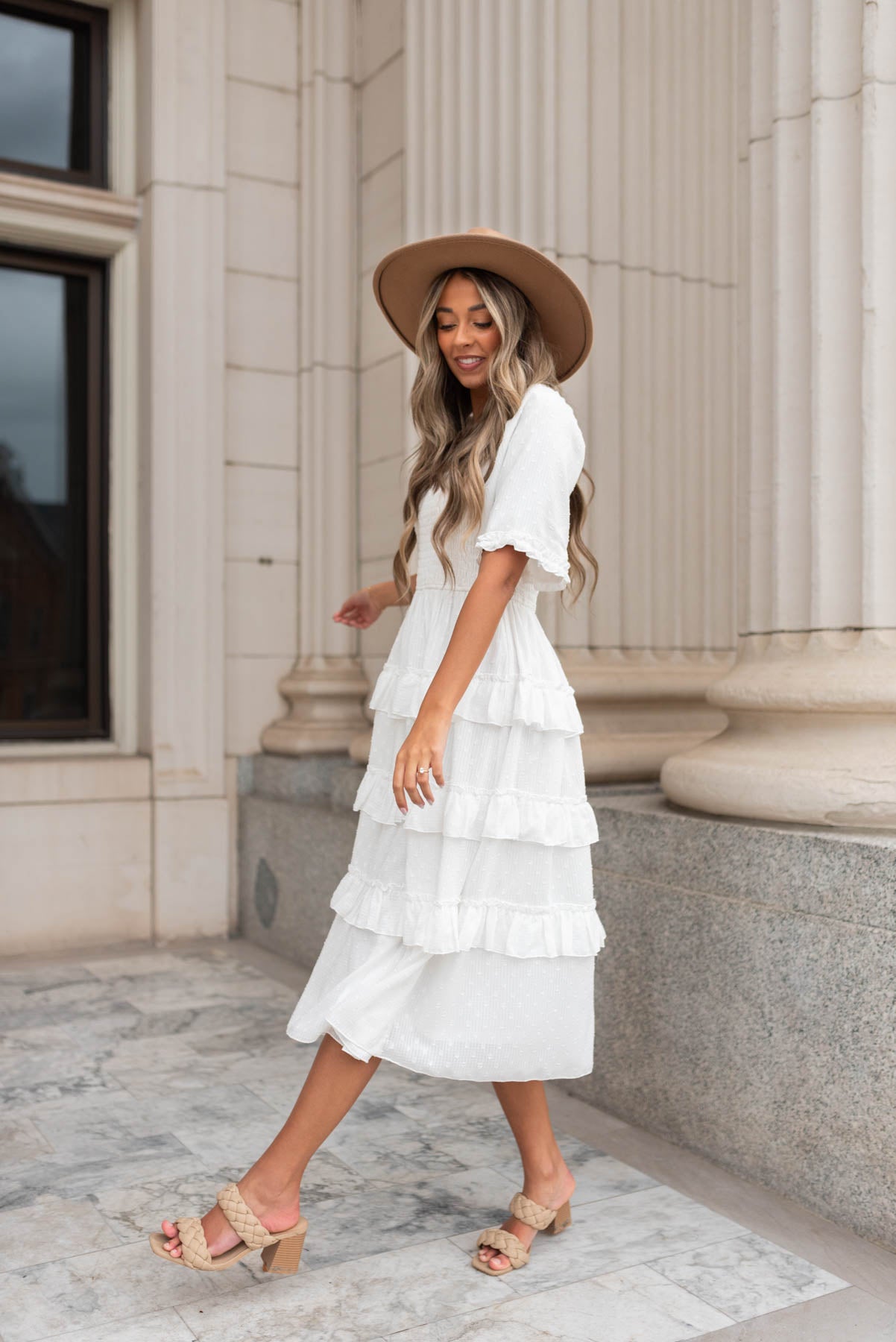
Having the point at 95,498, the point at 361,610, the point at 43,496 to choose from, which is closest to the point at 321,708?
the point at 95,498

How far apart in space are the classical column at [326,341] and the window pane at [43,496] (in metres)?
0.91

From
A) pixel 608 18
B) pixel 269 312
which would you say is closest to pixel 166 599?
pixel 269 312

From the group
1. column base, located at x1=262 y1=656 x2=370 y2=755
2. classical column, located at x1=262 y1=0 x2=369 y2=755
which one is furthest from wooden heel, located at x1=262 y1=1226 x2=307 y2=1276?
classical column, located at x1=262 y1=0 x2=369 y2=755

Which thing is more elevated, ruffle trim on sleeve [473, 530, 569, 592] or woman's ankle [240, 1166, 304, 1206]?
ruffle trim on sleeve [473, 530, 569, 592]

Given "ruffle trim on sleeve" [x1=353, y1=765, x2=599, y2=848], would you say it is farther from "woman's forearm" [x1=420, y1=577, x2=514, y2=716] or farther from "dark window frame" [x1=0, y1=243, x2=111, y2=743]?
"dark window frame" [x1=0, y1=243, x2=111, y2=743]

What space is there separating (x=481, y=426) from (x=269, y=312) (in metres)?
3.35

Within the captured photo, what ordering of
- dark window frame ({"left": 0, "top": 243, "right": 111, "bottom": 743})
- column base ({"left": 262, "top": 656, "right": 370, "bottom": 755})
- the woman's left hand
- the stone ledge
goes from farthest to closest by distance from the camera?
dark window frame ({"left": 0, "top": 243, "right": 111, "bottom": 743}), column base ({"left": 262, "top": 656, "right": 370, "bottom": 755}), the stone ledge, the woman's left hand

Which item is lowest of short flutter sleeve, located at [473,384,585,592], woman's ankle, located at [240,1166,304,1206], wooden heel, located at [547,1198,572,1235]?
wooden heel, located at [547,1198,572,1235]

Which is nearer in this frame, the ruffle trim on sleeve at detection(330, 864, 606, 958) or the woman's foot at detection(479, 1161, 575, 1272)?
the ruffle trim on sleeve at detection(330, 864, 606, 958)

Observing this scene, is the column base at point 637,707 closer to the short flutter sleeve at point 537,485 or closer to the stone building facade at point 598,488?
the stone building facade at point 598,488

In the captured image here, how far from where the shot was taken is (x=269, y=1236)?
210 cm

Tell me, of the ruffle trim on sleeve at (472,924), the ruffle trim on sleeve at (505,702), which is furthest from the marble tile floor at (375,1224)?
the ruffle trim on sleeve at (505,702)

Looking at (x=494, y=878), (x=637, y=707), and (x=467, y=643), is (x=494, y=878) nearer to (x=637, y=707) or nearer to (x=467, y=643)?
(x=467, y=643)

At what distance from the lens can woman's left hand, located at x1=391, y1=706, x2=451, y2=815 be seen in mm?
2049
